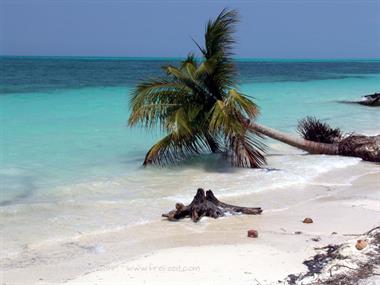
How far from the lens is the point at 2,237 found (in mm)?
6273

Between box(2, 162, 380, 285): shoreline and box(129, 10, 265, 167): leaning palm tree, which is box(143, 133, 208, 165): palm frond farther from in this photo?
box(2, 162, 380, 285): shoreline

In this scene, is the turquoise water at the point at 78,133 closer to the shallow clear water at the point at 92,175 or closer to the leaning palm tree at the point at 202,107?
the shallow clear water at the point at 92,175

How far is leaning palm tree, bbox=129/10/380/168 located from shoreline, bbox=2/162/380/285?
2.38 metres

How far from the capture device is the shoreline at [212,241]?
5227mm

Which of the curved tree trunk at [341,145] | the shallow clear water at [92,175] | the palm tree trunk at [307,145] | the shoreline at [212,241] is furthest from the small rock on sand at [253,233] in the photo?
the palm tree trunk at [307,145]

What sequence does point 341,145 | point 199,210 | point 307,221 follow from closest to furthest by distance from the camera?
point 307,221, point 199,210, point 341,145

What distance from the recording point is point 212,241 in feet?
19.7

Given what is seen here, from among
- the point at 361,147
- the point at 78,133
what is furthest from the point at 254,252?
the point at 78,133

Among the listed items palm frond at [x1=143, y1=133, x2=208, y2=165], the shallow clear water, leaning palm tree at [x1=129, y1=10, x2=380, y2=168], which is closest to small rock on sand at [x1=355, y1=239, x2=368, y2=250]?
the shallow clear water

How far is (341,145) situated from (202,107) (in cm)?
326

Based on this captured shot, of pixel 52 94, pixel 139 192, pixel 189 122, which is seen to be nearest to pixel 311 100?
pixel 52 94

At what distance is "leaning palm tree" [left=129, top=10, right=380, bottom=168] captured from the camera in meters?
10.1

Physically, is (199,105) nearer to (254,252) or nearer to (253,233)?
(253,233)

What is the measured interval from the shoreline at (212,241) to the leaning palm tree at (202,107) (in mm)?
2375
